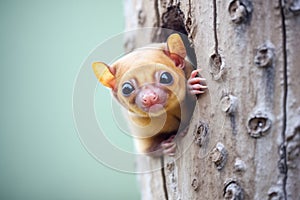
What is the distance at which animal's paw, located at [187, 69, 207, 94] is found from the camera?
136cm

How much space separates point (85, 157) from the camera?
3.62 metres

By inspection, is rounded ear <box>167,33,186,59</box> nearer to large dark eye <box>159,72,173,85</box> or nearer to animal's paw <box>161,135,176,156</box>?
large dark eye <box>159,72,173,85</box>

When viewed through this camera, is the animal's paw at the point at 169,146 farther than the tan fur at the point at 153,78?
Yes

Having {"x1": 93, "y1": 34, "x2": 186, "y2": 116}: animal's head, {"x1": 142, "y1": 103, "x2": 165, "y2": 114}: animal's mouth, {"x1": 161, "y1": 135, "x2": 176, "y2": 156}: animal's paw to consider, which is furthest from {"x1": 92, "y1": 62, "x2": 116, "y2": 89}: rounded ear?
{"x1": 161, "y1": 135, "x2": 176, "y2": 156}: animal's paw

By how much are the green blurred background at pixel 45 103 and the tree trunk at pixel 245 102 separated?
7.02ft

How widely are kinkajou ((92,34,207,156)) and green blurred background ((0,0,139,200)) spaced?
6.74 ft

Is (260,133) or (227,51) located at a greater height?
(227,51)

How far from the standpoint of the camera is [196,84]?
4.49 feet

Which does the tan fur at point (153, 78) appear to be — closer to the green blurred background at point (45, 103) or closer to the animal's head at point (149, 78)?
the animal's head at point (149, 78)

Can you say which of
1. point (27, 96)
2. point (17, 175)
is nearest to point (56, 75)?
point (27, 96)

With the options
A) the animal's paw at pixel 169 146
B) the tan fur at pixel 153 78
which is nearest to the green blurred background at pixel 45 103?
the animal's paw at pixel 169 146

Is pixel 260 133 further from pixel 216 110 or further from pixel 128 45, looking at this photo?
pixel 128 45

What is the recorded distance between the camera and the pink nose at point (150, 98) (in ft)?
4.10

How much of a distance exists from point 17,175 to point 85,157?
513 mm
